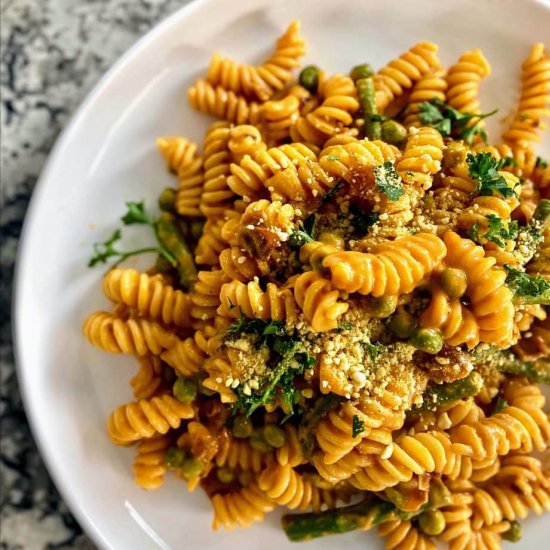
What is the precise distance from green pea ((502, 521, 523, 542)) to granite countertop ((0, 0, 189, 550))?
177 centimetres

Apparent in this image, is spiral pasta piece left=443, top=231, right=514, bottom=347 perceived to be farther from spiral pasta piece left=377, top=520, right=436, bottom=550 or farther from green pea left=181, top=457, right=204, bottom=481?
green pea left=181, top=457, right=204, bottom=481

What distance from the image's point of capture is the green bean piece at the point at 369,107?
285 cm

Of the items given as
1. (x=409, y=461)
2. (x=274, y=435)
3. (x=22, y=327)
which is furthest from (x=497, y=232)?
(x=22, y=327)

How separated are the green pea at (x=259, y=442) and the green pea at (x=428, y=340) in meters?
0.77

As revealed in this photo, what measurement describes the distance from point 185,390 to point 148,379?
0.70ft

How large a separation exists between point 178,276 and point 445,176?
1.13 m

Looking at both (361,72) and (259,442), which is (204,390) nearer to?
(259,442)

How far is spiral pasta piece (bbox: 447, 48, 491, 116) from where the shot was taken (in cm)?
292

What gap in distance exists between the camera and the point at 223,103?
9.78ft

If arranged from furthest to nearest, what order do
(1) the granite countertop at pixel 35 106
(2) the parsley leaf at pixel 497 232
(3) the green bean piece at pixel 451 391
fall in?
(1) the granite countertop at pixel 35 106, (3) the green bean piece at pixel 451 391, (2) the parsley leaf at pixel 497 232

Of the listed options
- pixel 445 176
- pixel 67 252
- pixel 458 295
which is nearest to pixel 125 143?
pixel 67 252

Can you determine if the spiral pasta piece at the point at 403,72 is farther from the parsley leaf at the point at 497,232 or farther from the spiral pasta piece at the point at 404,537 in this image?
the spiral pasta piece at the point at 404,537

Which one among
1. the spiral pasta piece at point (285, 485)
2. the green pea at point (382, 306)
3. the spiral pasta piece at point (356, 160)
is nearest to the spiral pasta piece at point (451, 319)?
the green pea at point (382, 306)

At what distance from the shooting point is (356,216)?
8.52 ft
